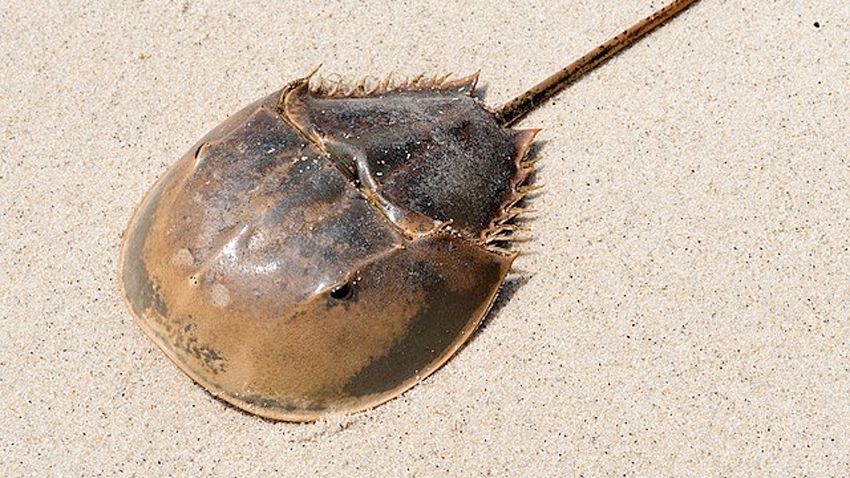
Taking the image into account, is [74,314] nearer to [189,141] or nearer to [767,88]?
[189,141]

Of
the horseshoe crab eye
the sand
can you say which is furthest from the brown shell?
the sand

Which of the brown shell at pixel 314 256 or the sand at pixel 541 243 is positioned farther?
the sand at pixel 541 243

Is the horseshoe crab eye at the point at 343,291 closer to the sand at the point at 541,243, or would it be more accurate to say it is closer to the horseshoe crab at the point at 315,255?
the horseshoe crab at the point at 315,255

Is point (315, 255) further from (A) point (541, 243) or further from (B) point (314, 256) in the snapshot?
(A) point (541, 243)

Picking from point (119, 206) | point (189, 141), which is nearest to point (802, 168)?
point (189, 141)

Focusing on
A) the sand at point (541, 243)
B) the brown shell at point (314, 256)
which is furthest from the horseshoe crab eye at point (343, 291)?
the sand at point (541, 243)

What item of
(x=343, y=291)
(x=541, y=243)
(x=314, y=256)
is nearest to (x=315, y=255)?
(x=314, y=256)
